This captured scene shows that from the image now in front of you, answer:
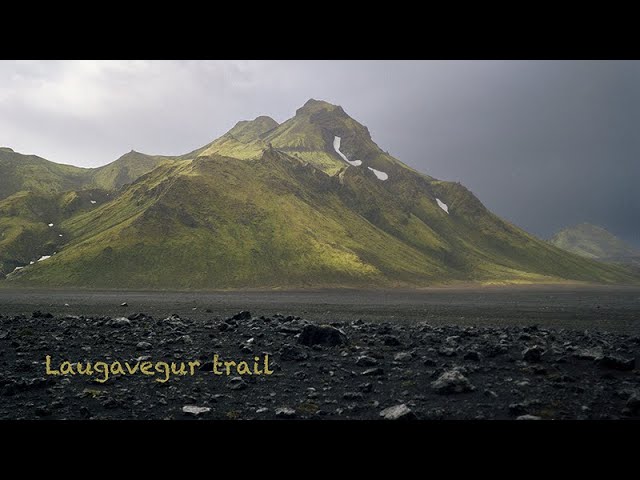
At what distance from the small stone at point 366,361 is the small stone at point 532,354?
6.65m

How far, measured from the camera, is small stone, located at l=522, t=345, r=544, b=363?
18203 mm

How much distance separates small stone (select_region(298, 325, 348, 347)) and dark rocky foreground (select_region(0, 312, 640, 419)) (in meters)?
0.06

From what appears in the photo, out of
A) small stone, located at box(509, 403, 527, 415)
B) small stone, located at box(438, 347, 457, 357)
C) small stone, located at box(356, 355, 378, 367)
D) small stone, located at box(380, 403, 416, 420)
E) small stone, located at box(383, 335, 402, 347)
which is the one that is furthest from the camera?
small stone, located at box(383, 335, 402, 347)

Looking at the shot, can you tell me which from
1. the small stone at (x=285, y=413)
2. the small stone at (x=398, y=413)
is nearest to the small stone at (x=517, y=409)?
the small stone at (x=398, y=413)

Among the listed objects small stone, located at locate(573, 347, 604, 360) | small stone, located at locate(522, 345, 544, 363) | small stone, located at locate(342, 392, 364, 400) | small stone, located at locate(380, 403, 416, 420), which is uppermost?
small stone, located at locate(573, 347, 604, 360)

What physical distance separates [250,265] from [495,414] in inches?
6625

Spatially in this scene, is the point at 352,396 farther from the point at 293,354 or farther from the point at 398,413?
the point at 293,354

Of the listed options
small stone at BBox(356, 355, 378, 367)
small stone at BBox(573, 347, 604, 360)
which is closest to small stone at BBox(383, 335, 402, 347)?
small stone at BBox(356, 355, 378, 367)

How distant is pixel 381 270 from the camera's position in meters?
194

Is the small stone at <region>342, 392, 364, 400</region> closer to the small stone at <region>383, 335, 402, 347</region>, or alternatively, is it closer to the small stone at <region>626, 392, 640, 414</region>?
the small stone at <region>383, 335, 402, 347</region>

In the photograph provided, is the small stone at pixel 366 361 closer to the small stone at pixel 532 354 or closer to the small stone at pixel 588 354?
the small stone at pixel 532 354

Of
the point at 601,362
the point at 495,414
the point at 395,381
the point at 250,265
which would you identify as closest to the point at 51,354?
the point at 395,381
